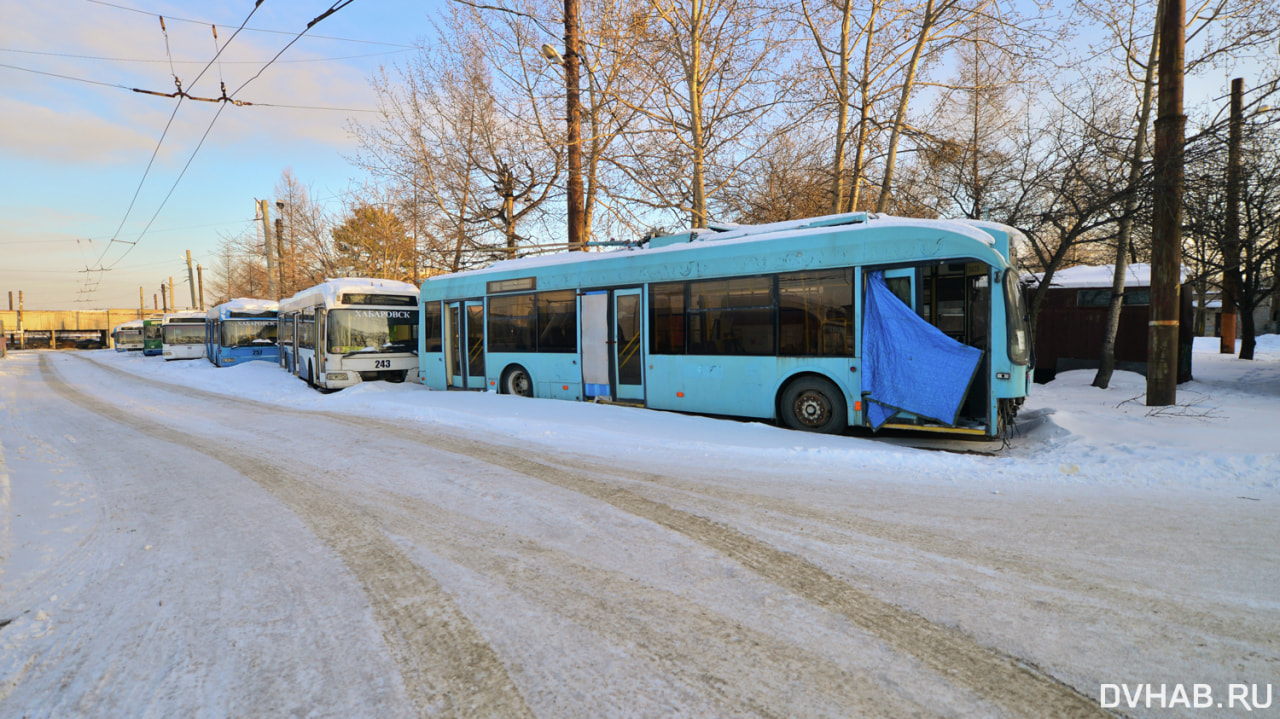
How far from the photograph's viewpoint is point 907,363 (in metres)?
8.27

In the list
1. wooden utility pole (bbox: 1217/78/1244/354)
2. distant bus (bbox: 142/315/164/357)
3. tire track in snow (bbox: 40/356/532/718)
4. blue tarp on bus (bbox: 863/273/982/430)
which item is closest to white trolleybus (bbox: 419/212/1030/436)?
blue tarp on bus (bbox: 863/273/982/430)

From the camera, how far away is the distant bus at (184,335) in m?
34.7

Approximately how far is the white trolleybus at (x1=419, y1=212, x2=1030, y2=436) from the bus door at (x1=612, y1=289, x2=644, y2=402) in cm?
3

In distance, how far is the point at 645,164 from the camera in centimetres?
1620

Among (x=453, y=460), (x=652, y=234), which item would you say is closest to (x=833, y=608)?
(x=453, y=460)

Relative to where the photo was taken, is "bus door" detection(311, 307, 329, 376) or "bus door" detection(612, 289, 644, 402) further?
"bus door" detection(311, 307, 329, 376)

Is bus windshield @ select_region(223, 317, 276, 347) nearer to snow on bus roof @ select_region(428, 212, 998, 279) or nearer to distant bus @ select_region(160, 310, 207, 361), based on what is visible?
distant bus @ select_region(160, 310, 207, 361)

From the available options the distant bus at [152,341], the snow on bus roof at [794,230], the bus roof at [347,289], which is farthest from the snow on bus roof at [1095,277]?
the distant bus at [152,341]

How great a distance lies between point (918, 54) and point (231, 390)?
807 inches

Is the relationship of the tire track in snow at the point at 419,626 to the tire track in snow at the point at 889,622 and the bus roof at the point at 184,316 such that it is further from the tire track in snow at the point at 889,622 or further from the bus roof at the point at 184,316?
the bus roof at the point at 184,316

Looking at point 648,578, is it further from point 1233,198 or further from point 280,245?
point 280,245

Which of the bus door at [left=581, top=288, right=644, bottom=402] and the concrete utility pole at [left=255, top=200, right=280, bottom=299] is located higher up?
the concrete utility pole at [left=255, top=200, right=280, bottom=299]

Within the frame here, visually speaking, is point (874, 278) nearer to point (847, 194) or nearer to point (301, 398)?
point (847, 194)

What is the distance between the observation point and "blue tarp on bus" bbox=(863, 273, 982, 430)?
26.1ft
